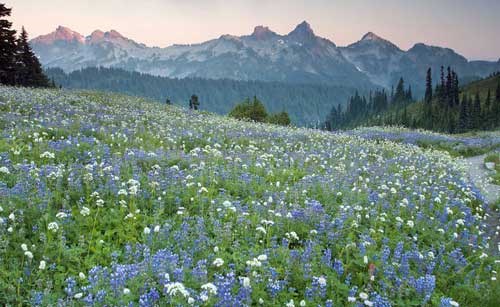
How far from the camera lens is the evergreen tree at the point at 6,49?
4250 centimetres

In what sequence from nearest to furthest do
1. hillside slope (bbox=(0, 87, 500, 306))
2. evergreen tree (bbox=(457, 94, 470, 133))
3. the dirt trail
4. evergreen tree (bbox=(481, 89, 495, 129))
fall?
hillside slope (bbox=(0, 87, 500, 306)), the dirt trail, evergreen tree (bbox=(481, 89, 495, 129)), evergreen tree (bbox=(457, 94, 470, 133))

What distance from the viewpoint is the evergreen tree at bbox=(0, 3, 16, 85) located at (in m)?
42.5

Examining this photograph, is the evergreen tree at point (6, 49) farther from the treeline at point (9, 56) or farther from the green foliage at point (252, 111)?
the green foliage at point (252, 111)

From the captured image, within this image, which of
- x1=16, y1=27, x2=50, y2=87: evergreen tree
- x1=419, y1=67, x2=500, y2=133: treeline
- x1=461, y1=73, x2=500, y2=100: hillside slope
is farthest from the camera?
x1=461, y1=73, x2=500, y2=100: hillside slope

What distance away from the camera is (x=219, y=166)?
33.9 feet

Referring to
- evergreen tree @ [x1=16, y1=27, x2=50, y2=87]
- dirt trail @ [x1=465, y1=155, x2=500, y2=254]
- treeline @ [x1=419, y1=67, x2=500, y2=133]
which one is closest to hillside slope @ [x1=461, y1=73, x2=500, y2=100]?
treeline @ [x1=419, y1=67, x2=500, y2=133]

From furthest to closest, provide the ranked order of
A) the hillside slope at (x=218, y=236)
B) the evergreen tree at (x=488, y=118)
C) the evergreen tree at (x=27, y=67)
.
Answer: the evergreen tree at (x=488, y=118), the evergreen tree at (x=27, y=67), the hillside slope at (x=218, y=236)

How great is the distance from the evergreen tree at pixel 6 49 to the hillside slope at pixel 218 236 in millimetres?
39775

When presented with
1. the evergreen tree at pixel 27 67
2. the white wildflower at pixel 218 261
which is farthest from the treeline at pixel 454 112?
the white wildflower at pixel 218 261

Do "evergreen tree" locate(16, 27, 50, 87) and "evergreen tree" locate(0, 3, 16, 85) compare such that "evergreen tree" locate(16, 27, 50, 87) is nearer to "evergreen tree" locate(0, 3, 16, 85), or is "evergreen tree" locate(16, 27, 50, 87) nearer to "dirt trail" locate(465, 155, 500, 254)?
"evergreen tree" locate(0, 3, 16, 85)

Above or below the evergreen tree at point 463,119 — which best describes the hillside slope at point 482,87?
above

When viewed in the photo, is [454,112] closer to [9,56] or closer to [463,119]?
[463,119]

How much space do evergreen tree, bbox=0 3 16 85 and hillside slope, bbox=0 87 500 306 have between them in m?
39.8

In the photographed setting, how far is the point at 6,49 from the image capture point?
4441cm
